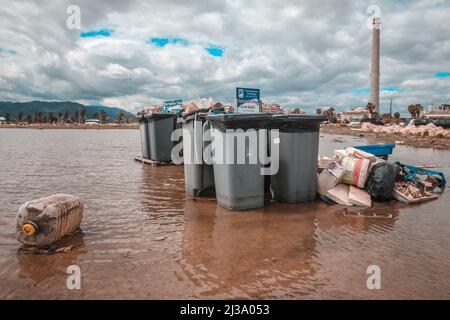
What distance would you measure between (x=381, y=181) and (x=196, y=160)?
10.1ft

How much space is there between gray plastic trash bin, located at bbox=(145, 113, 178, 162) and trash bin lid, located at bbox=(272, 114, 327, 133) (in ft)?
17.6

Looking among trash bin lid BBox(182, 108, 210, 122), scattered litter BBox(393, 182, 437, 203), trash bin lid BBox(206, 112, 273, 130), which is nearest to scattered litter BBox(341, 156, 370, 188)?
scattered litter BBox(393, 182, 437, 203)

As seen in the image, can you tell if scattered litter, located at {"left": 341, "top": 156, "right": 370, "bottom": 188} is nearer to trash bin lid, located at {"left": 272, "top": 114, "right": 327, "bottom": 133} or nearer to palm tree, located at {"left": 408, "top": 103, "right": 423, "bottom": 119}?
trash bin lid, located at {"left": 272, "top": 114, "right": 327, "bottom": 133}

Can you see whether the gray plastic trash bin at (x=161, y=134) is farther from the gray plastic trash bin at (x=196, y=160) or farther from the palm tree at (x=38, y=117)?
the palm tree at (x=38, y=117)

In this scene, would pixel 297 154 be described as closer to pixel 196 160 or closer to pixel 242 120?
pixel 242 120

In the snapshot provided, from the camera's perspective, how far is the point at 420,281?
2736 mm

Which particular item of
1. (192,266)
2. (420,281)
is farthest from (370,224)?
(192,266)

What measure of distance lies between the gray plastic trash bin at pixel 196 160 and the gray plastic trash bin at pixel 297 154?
123cm

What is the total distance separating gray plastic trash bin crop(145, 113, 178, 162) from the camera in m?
9.83

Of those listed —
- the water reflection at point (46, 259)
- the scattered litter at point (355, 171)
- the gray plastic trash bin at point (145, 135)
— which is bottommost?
the water reflection at point (46, 259)

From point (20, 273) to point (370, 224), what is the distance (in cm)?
397

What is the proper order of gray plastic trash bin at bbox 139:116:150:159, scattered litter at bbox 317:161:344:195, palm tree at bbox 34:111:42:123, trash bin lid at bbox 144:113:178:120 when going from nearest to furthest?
scattered litter at bbox 317:161:344:195, trash bin lid at bbox 144:113:178:120, gray plastic trash bin at bbox 139:116:150:159, palm tree at bbox 34:111:42:123

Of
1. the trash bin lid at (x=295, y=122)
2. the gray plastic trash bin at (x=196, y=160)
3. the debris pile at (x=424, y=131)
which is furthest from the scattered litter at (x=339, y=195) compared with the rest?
the debris pile at (x=424, y=131)

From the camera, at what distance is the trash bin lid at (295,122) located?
5.08 meters
